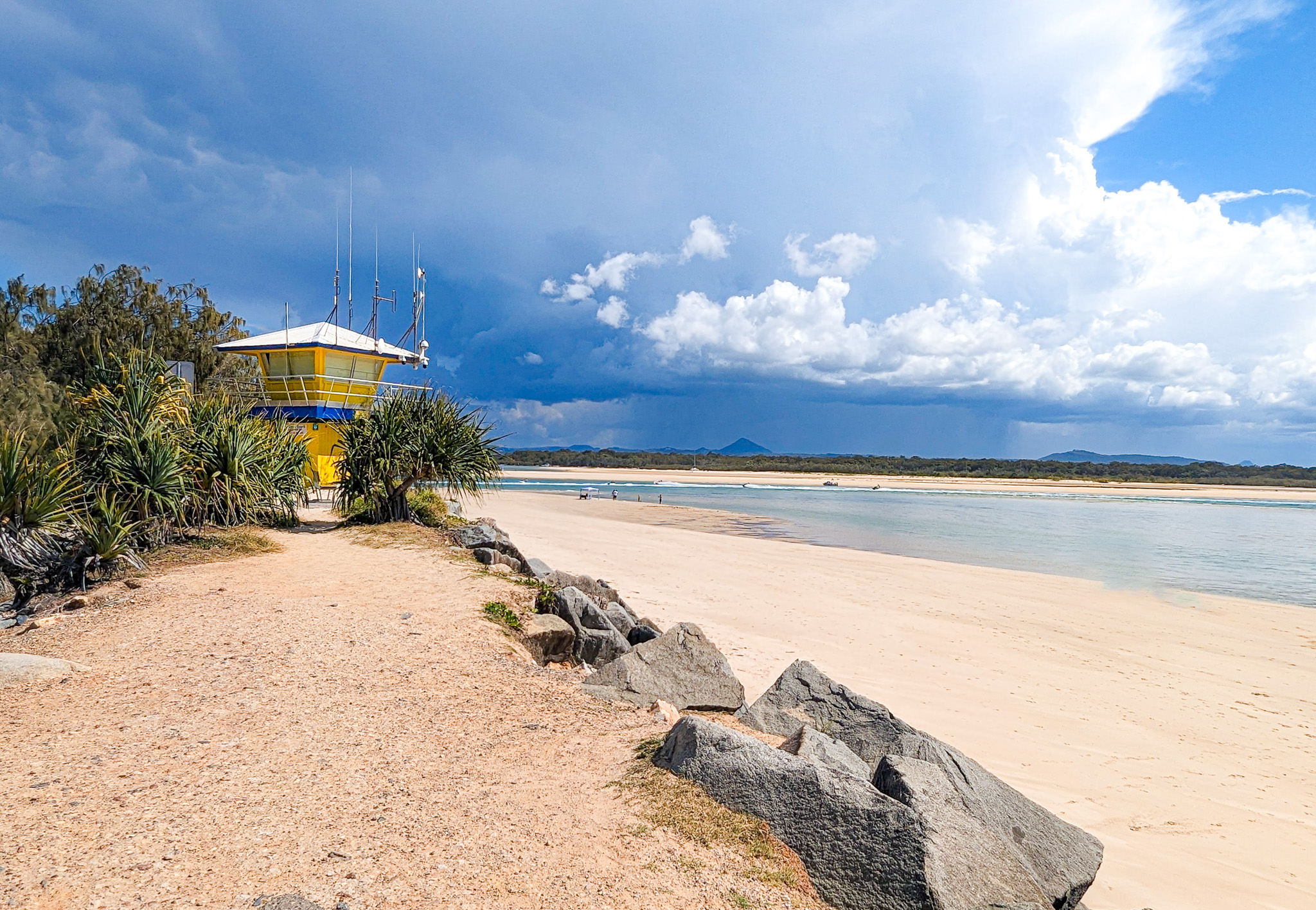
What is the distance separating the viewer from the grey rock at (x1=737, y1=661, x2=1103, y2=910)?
4293 mm

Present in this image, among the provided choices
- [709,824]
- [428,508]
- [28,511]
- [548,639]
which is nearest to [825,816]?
[709,824]

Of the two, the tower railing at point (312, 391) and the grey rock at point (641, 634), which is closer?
the grey rock at point (641, 634)

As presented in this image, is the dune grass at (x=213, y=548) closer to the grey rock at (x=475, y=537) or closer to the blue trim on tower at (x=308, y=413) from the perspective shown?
the grey rock at (x=475, y=537)

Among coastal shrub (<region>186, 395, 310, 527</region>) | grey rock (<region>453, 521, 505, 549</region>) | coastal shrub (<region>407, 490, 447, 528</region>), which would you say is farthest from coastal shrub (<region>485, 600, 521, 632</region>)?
coastal shrub (<region>407, 490, 447, 528</region>)

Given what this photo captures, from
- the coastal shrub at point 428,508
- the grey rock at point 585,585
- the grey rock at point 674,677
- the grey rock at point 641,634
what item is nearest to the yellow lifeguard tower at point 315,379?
the coastal shrub at point 428,508

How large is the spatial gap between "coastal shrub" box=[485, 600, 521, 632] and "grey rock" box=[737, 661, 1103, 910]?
2.89 m

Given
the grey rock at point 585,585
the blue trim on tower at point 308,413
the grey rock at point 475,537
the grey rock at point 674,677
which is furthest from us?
the blue trim on tower at point 308,413

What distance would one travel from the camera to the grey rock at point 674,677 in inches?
248

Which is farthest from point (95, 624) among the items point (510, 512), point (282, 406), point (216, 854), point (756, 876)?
point (510, 512)

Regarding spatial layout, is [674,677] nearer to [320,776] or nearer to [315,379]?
[320,776]

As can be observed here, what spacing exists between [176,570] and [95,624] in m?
2.76

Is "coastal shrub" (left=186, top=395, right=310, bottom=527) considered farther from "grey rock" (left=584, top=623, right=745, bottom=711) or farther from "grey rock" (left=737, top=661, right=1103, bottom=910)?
"grey rock" (left=737, top=661, right=1103, bottom=910)

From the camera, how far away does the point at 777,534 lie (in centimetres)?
2716

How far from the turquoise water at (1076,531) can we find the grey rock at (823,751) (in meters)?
15.7
